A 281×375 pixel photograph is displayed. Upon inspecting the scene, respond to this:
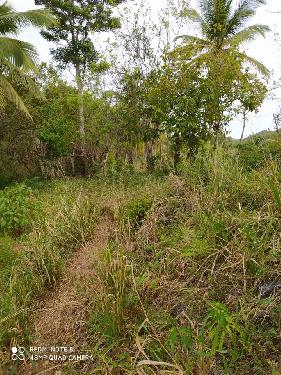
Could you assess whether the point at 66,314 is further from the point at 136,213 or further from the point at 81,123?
the point at 81,123

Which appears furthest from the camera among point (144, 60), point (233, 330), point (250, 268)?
point (144, 60)

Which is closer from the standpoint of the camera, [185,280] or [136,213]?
[185,280]

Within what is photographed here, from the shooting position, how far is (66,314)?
3.43 meters

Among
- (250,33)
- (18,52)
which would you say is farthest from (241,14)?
(18,52)

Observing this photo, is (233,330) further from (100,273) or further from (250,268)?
(100,273)

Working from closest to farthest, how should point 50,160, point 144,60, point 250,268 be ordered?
point 250,268, point 144,60, point 50,160

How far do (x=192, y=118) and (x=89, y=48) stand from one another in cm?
674

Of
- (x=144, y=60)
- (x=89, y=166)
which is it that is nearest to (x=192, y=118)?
(x=144, y=60)

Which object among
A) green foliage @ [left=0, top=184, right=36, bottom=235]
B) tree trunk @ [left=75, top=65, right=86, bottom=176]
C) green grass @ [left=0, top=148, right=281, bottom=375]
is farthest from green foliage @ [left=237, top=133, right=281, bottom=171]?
tree trunk @ [left=75, top=65, right=86, bottom=176]

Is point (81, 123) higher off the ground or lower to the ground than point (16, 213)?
higher

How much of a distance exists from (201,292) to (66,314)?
4.29 ft

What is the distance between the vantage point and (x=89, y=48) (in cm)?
1506

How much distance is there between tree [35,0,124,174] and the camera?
1472cm

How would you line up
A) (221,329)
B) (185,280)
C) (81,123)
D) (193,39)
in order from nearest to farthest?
(221,329) → (185,280) → (193,39) → (81,123)
